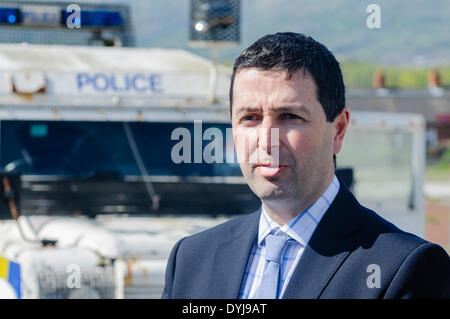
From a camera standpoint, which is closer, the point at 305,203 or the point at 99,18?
the point at 305,203

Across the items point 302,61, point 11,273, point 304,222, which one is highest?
point 302,61

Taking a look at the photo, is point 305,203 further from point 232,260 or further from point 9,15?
point 9,15

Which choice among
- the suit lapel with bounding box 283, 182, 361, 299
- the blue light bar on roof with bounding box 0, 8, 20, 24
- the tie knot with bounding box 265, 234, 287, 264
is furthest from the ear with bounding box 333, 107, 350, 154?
the blue light bar on roof with bounding box 0, 8, 20, 24

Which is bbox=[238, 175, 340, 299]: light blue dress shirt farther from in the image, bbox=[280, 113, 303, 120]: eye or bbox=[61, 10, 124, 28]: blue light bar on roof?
bbox=[61, 10, 124, 28]: blue light bar on roof


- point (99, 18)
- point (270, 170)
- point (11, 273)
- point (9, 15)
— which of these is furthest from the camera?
point (99, 18)

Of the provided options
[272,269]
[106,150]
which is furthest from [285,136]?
[106,150]

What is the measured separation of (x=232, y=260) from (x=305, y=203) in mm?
210

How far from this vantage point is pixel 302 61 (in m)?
1.66

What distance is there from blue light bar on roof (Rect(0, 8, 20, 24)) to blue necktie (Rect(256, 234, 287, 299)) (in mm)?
3886

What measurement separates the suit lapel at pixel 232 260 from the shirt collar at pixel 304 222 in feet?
0.15

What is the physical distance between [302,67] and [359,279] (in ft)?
1.42

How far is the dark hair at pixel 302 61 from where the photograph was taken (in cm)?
167

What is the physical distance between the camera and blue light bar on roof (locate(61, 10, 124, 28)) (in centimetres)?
541
